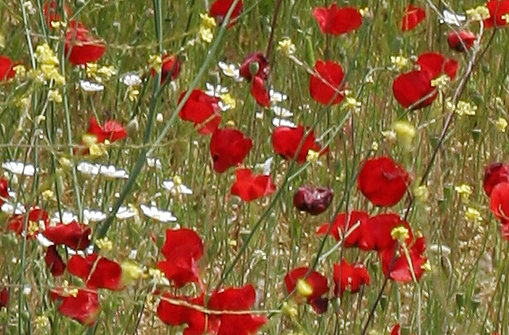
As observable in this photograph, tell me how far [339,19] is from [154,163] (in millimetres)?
422

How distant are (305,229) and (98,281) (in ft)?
3.59

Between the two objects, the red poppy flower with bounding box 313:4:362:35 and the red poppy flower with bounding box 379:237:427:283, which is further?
the red poppy flower with bounding box 313:4:362:35

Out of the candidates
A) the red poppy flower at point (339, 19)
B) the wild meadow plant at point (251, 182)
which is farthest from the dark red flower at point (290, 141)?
the red poppy flower at point (339, 19)

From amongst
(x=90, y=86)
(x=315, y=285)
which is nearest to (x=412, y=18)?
(x=90, y=86)

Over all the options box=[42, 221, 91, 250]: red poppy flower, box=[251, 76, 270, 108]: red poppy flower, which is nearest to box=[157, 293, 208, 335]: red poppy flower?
box=[42, 221, 91, 250]: red poppy flower

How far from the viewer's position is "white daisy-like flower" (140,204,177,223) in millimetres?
2076

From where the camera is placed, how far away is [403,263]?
178 cm

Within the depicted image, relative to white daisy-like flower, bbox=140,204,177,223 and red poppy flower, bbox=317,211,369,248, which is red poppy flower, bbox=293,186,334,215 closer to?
red poppy flower, bbox=317,211,369,248

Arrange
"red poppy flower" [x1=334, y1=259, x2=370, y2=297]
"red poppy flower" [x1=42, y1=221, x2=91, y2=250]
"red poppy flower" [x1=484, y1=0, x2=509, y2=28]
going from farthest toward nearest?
"red poppy flower" [x1=484, y1=0, x2=509, y2=28]
"red poppy flower" [x1=334, y1=259, x2=370, y2=297]
"red poppy flower" [x1=42, y1=221, x2=91, y2=250]

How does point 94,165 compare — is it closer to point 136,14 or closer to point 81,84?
point 81,84

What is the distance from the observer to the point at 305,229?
265 centimetres

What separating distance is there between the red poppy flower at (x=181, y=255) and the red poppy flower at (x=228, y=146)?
35cm

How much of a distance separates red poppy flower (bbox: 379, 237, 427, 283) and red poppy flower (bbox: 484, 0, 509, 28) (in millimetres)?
695

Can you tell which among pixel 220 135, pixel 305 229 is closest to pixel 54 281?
pixel 220 135
